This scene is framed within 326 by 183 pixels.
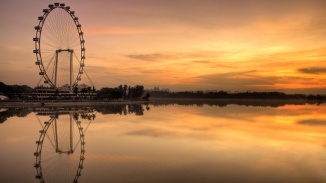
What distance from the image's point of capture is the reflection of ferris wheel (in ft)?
43.0

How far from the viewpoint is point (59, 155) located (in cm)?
1747

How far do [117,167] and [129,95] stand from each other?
4558 inches

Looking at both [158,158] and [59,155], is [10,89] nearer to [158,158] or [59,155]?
[59,155]

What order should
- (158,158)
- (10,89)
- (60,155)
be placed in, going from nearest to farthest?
(158,158) < (60,155) < (10,89)

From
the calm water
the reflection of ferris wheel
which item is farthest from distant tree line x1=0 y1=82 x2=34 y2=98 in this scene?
the calm water

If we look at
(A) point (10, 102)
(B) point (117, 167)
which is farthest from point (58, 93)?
(B) point (117, 167)

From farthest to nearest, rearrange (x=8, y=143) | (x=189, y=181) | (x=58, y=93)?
(x=58, y=93) < (x=8, y=143) < (x=189, y=181)

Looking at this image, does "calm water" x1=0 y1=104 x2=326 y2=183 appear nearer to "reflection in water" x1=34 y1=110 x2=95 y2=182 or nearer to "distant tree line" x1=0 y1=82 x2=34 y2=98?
"reflection in water" x1=34 y1=110 x2=95 y2=182

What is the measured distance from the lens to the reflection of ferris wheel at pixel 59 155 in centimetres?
1312

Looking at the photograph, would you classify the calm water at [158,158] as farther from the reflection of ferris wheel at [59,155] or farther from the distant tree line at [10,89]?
the distant tree line at [10,89]

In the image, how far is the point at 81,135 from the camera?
24797mm

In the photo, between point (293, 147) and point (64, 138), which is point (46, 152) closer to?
point (64, 138)

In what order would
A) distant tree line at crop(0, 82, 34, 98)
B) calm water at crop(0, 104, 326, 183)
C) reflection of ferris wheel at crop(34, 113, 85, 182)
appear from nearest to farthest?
calm water at crop(0, 104, 326, 183) < reflection of ferris wheel at crop(34, 113, 85, 182) < distant tree line at crop(0, 82, 34, 98)

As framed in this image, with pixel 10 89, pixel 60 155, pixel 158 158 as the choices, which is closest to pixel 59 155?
pixel 60 155
